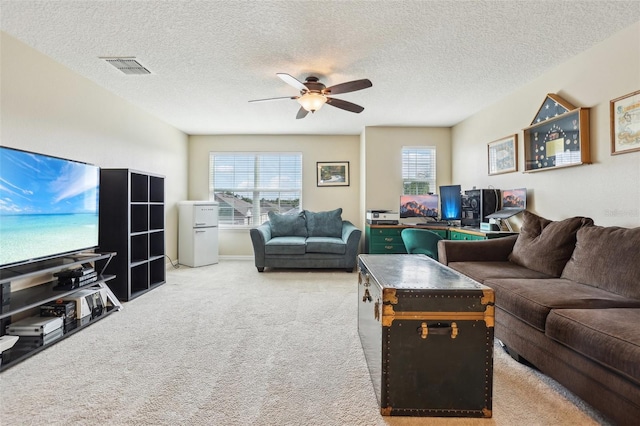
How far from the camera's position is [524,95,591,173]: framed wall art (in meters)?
2.61

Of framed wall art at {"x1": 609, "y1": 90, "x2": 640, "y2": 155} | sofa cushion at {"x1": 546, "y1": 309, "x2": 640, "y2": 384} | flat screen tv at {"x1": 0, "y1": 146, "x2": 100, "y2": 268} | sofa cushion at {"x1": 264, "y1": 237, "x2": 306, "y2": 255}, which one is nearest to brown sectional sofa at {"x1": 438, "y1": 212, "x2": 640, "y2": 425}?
sofa cushion at {"x1": 546, "y1": 309, "x2": 640, "y2": 384}

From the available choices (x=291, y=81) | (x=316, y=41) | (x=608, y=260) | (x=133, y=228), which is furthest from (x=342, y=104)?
(x=133, y=228)

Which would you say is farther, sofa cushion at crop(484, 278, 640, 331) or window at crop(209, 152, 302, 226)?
window at crop(209, 152, 302, 226)

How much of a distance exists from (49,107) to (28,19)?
0.82m

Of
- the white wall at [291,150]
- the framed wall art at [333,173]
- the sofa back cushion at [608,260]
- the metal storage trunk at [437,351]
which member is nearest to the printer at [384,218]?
the white wall at [291,150]

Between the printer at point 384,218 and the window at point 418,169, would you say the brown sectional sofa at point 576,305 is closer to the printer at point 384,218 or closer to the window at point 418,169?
the printer at point 384,218

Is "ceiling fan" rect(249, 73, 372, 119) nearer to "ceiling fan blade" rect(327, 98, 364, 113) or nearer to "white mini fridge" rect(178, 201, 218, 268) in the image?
"ceiling fan blade" rect(327, 98, 364, 113)

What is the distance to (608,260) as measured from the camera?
6.50 feet

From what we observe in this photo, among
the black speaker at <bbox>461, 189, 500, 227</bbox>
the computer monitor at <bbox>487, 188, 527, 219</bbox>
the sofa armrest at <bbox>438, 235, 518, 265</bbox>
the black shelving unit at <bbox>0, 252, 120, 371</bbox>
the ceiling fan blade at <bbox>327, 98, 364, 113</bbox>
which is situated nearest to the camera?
the black shelving unit at <bbox>0, 252, 120, 371</bbox>

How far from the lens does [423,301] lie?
1477 millimetres

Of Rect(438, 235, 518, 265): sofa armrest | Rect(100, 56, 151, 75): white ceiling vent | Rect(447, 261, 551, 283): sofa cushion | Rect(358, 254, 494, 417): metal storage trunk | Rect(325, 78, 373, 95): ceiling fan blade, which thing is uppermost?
Rect(100, 56, 151, 75): white ceiling vent

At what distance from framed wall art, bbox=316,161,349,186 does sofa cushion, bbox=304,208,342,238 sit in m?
0.69

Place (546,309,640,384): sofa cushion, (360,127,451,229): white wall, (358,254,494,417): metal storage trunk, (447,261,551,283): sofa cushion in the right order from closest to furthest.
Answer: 1. (546,309,640,384): sofa cushion
2. (358,254,494,417): metal storage trunk
3. (447,261,551,283): sofa cushion
4. (360,127,451,229): white wall

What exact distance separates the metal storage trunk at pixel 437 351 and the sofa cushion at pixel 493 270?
97 centimetres
